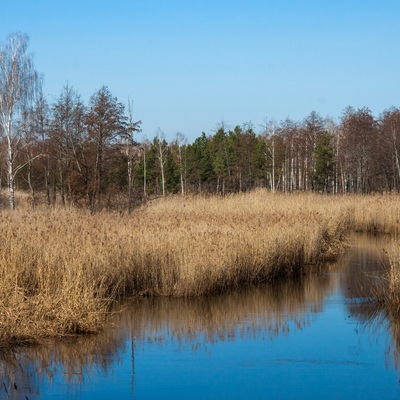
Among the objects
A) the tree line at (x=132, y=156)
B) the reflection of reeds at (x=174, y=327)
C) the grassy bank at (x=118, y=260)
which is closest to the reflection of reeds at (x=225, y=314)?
the reflection of reeds at (x=174, y=327)

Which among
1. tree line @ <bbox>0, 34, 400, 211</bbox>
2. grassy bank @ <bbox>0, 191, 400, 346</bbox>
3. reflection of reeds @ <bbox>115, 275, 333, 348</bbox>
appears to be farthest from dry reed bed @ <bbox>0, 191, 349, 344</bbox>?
tree line @ <bbox>0, 34, 400, 211</bbox>

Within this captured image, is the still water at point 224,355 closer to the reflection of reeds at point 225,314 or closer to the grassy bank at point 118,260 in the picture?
the reflection of reeds at point 225,314

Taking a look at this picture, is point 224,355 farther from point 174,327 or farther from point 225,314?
point 225,314

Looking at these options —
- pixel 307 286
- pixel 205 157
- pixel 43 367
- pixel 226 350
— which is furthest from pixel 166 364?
pixel 205 157

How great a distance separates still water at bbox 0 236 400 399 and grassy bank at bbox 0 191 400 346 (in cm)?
37

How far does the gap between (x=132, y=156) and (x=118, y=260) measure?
11.9 m

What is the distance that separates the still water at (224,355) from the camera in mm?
6426

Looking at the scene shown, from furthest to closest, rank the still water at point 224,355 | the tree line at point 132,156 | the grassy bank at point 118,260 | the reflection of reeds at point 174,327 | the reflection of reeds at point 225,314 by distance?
the tree line at point 132,156 < the reflection of reeds at point 225,314 < the grassy bank at point 118,260 < the reflection of reeds at point 174,327 < the still water at point 224,355

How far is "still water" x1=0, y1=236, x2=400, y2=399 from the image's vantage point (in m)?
6.43

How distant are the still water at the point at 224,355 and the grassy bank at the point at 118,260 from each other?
1.21ft

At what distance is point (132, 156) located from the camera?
72.8 feet

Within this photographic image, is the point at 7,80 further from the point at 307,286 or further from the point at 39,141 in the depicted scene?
the point at 307,286

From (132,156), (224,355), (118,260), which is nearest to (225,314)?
(224,355)

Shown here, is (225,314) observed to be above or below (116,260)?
below
